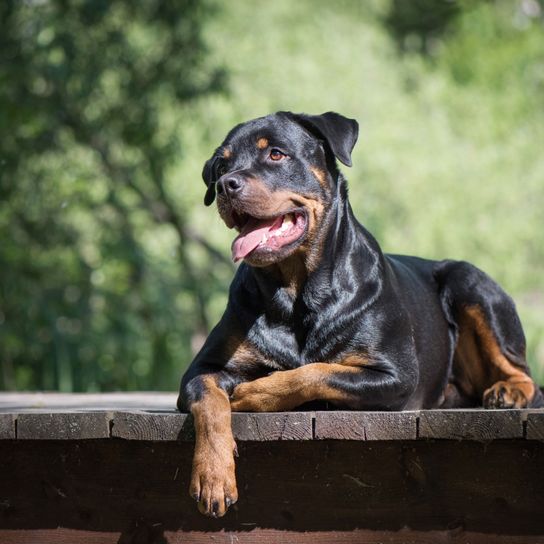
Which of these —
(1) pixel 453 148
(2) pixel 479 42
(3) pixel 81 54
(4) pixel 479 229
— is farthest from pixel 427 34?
(3) pixel 81 54

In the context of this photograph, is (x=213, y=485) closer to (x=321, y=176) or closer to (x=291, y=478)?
(x=291, y=478)

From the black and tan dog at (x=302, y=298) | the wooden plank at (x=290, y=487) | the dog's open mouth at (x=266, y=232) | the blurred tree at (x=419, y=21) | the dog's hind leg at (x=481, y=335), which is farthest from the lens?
the blurred tree at (x=419, y=21)

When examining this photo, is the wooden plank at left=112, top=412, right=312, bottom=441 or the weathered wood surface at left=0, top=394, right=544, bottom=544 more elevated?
the wooden plank at left=112, top=412, right=312, bottom=441

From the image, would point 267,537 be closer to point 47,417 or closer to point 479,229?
point 47,417

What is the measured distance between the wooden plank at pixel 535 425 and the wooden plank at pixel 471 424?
28 mm

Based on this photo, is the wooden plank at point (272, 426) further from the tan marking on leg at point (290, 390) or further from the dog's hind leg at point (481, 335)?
the dog's hind leg at point (481, 335)

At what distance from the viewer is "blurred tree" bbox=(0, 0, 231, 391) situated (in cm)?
959

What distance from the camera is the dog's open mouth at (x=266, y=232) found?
12.2ft

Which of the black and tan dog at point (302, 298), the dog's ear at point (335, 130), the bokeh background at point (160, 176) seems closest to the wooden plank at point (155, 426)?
the black and tan dog at point (302, 298)

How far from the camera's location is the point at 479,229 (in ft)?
43.4

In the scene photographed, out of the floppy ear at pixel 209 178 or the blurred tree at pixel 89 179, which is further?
the blurred tree at pixel 89 179

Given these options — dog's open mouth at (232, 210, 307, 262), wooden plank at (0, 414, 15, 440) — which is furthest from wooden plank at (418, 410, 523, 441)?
wooden plank at (0, 414, 15, 440)

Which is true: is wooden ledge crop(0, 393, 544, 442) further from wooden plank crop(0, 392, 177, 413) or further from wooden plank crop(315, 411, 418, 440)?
wooden plank crop(0, 392, 177, 413)

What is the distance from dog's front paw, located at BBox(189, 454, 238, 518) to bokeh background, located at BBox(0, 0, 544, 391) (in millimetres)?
5044
